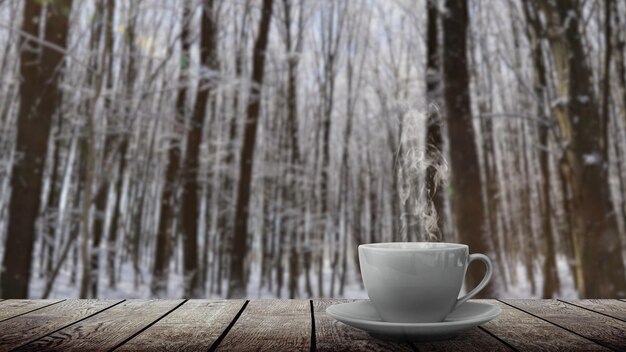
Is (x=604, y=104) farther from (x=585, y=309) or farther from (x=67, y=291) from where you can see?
(x=67, y=291)

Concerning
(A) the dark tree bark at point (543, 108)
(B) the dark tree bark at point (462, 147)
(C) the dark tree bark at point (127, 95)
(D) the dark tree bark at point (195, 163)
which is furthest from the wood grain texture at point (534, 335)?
(C) the dark tree bark at point (127, 95)

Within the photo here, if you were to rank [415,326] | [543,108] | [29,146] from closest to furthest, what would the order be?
[415,326], [29,146], [543,108]

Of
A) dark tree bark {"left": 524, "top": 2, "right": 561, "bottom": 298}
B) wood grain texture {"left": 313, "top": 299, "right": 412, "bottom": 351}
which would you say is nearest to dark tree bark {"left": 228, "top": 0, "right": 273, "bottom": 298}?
dark tree bark {"left": 524, "top": 2, "right": 561, "bottom": 298}

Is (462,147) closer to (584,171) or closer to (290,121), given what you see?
(584,171)

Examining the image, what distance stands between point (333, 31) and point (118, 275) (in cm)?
221

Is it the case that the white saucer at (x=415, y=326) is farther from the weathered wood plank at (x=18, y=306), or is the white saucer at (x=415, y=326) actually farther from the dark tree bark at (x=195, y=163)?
the dark tree bark at (x=195, y=163)

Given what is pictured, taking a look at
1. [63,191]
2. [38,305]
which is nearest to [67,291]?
[63,191]

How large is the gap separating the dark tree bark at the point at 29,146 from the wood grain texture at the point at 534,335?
1.99 meters

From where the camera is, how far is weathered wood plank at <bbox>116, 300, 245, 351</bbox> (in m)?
0.38

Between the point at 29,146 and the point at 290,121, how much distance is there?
5.56ft

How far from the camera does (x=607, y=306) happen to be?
61cm

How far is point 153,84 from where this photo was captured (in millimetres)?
2822

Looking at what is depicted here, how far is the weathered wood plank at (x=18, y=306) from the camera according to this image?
539 mm

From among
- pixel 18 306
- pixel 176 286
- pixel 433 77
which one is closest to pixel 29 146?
pixel 176 286
